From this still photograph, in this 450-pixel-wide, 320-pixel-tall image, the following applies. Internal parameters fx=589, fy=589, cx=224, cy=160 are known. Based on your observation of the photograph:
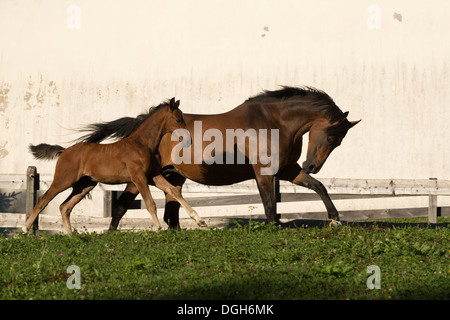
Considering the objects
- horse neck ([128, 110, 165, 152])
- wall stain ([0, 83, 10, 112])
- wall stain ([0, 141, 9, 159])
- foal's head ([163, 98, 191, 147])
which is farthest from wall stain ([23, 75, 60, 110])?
foal's head ([163, 98, 191, 147])

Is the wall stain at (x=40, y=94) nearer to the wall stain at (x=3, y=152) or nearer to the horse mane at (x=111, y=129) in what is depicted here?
the wall stain at (x=3, y=152)

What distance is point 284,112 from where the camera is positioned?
30.4 ft

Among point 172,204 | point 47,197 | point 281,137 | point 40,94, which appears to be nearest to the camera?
point 281,137

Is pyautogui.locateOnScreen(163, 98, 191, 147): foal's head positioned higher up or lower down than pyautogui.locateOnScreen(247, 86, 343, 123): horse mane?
lower down

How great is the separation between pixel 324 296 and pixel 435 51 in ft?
42.8

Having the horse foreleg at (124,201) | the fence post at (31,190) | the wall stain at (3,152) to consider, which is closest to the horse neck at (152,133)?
the horse foreleg at (124,201)

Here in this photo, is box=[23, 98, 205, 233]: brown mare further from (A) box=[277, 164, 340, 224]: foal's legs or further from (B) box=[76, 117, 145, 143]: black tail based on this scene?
(A) box=[277, 164, 340, 224]: foal's legs

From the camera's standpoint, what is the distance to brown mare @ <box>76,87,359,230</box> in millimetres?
9062

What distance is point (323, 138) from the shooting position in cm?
907

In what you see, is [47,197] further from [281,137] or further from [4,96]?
[4,96]

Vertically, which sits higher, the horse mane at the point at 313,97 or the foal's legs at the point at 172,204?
the horse mane at the point at 313,97

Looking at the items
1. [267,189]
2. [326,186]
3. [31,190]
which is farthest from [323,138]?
[31,190]

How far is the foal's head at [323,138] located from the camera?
903 cm

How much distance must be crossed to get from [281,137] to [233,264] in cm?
287
